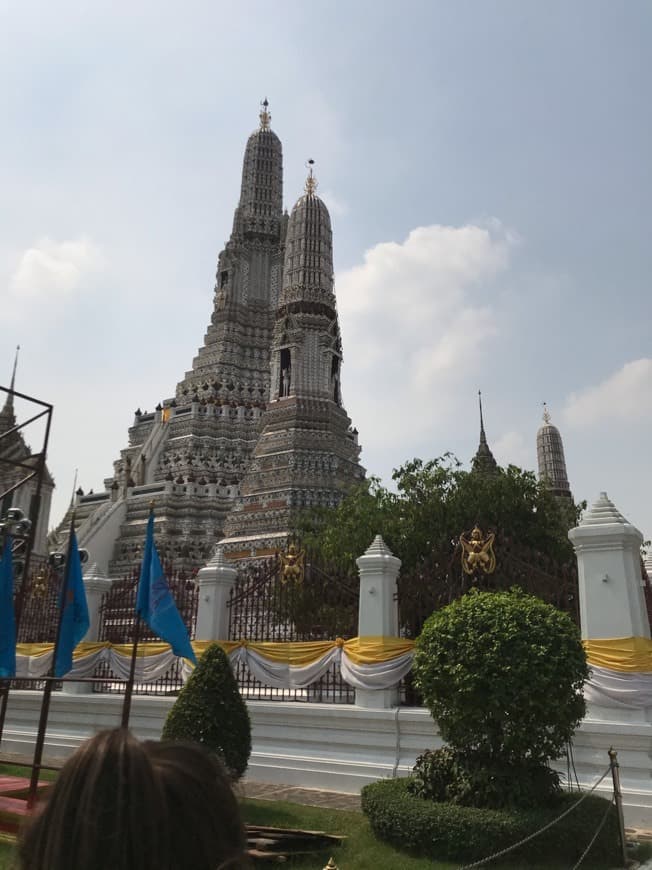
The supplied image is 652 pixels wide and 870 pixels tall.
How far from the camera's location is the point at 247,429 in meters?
44.9

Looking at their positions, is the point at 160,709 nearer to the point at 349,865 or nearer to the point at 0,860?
the point at 0,860

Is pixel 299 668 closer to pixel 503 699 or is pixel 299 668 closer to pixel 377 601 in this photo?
pixel 377 601

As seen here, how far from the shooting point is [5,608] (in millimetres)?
9414

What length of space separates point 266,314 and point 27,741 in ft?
131

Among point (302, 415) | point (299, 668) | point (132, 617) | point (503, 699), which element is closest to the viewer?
point (503, 699)

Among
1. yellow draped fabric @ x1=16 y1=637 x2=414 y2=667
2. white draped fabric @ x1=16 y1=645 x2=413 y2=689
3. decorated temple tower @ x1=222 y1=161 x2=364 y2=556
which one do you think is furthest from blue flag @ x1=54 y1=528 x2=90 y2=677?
decorated temple tower @ x1=222 y1=161 x2=364 y2=556

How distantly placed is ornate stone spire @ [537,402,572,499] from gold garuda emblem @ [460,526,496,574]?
46826 mm

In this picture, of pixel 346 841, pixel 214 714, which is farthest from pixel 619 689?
pixel 214 714

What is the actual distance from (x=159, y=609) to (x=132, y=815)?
936 centimetres

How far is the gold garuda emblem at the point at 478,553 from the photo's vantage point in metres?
11.3

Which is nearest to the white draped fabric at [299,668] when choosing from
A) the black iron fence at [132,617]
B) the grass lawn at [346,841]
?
the black iron fence at [132,617]

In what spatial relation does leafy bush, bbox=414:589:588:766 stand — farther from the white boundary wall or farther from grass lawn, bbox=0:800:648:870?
the white boundary wall

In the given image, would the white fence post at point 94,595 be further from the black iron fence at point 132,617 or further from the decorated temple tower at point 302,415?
the decorated temple tower at point 302,415

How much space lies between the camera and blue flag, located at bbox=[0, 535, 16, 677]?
9180mm
